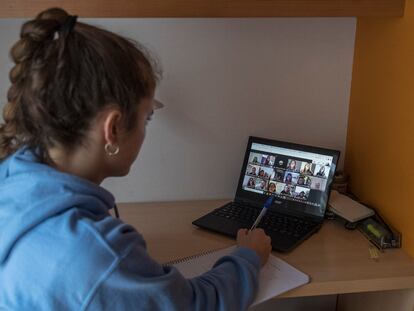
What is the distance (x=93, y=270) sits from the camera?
26.8 inches

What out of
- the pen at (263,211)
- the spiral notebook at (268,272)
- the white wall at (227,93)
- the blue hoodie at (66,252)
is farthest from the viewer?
the white wall at (227,93)

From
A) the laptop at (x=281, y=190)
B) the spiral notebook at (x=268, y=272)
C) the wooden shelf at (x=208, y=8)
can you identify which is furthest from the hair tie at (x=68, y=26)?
the laptop at (x=281, y=190)

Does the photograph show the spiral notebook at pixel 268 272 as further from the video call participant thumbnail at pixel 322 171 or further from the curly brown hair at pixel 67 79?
the curly brown hair at pixel 67 79

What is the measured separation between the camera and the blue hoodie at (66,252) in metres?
0.68

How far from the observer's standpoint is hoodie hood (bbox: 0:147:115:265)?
0.70m

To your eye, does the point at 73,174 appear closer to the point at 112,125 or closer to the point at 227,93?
the point at 112,125

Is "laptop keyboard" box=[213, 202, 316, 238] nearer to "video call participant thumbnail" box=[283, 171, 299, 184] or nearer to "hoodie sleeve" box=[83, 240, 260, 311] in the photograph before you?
"video call participant thumbnail" box=[283, 171, 299, 184]

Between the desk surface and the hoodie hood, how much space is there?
41 centimetres

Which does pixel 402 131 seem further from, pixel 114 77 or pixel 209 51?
pixel 114 77

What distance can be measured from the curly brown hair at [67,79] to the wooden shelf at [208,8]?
9.3 inches

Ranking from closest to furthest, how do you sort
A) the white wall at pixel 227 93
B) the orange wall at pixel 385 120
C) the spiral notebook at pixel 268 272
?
1. the spiral notebook at pixel 268 272
2. the orange wall at pixel 385 120
3. the white wall at pixel 227 93

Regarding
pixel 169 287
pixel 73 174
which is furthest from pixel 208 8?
pixel 169 287

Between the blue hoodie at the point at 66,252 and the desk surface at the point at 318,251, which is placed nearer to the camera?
the blue hoodie at the point at 66,252

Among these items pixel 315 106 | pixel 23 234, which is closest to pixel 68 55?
pixel 23 234
